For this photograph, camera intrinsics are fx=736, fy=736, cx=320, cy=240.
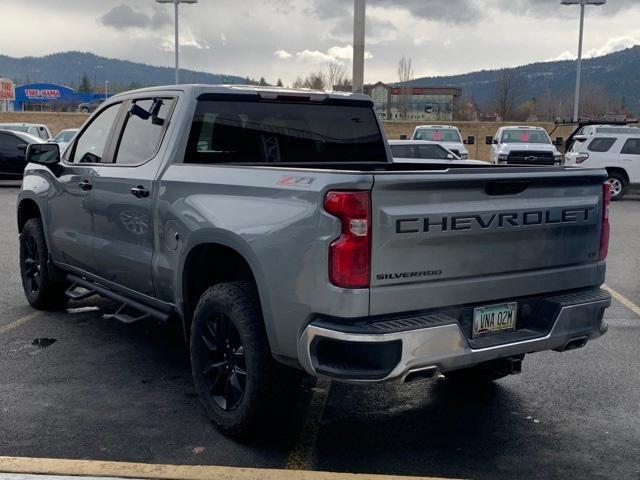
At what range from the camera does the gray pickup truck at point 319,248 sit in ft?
11.0

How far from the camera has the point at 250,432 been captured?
390cm

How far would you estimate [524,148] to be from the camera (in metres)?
22.0

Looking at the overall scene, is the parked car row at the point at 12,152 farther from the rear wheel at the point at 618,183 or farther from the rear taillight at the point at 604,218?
the rear taillight at the point at 604,218

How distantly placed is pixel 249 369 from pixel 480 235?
1.35 meters

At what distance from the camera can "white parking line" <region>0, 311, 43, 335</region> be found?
6220mm

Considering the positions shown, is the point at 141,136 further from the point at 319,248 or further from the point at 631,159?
the point at 631,159

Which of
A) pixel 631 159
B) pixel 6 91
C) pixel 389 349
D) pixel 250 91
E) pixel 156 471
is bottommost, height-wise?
pixel 156 471

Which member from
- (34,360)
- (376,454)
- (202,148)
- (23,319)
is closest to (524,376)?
(376,454)

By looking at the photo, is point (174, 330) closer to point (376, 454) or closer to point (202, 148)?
point (202, 148)

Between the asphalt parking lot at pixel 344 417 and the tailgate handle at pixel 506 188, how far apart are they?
139 centimetres

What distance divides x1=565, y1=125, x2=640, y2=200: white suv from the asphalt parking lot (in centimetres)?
1439

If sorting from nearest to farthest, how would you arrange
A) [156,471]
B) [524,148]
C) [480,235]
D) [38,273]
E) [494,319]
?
1. [156,471]
2. [480,235]
3. [494,319]
4. [38,273]
5. [524,148]

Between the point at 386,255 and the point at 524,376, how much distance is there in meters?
2.32

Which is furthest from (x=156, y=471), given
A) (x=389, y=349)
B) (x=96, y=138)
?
(x=96, y=138)
